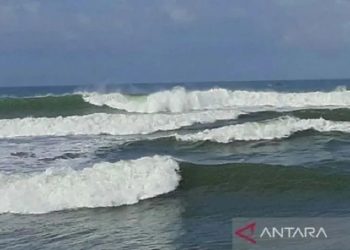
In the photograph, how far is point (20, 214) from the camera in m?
10.5

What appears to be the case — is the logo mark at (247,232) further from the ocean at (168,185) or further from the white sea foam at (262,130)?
the white sea foam at (262,130)

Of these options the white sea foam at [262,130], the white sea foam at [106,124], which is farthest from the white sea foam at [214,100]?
the white sea foam at [262,130]

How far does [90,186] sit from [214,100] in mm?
23786

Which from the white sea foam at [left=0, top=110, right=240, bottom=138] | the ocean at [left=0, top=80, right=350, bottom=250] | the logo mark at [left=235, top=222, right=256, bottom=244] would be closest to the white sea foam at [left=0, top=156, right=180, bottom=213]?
the ocean at [left=0, top=80, right=350, bottom=250]

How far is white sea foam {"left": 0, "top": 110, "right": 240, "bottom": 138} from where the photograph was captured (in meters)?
23.7

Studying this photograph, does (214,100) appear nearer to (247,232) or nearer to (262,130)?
(262,130)

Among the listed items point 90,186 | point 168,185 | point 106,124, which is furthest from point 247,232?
point 106,124

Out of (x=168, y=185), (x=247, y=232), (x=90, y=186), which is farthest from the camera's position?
(x=168, y=185)

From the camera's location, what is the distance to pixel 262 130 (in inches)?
728

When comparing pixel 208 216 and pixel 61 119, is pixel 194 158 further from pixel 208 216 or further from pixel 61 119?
pixel 61 119

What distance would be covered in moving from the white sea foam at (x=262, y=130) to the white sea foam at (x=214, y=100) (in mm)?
13399

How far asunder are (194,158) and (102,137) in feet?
23.1

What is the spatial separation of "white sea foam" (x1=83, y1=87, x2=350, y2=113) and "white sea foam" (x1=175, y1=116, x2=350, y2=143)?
44.0ft

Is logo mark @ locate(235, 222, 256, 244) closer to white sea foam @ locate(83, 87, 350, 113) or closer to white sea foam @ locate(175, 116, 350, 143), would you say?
white sea foam @ locate(175, 116, 350, 143)
